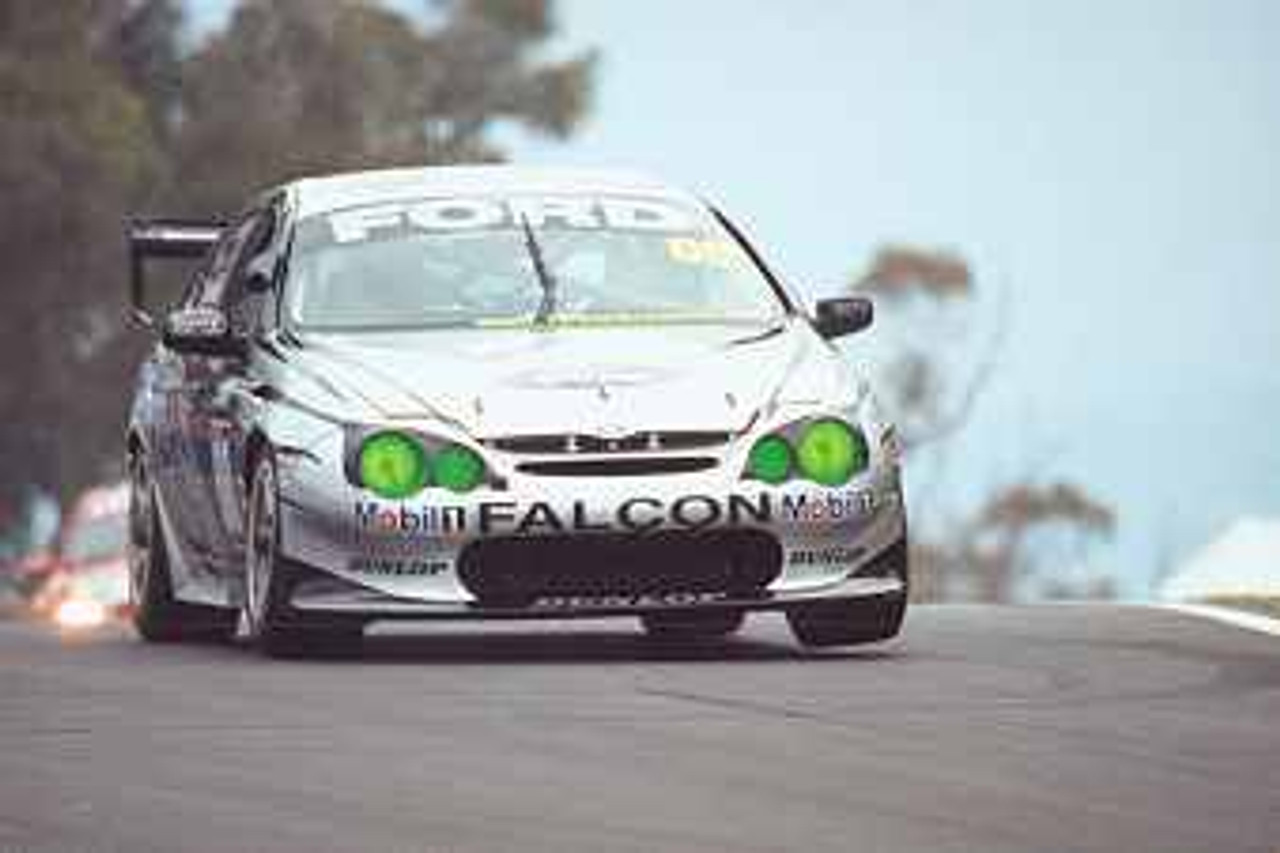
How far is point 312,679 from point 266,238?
9.87 feet

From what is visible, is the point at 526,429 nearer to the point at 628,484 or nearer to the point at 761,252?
the point at 628,484

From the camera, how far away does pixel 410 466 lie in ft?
42.2

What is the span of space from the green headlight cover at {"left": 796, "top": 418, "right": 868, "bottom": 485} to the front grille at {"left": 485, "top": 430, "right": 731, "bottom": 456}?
1.12 ft

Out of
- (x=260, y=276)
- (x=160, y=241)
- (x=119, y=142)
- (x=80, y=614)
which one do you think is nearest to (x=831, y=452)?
(x=260, y=276)

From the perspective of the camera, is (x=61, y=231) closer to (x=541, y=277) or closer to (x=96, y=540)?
(x=96, y=540)

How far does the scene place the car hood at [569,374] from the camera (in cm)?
1288

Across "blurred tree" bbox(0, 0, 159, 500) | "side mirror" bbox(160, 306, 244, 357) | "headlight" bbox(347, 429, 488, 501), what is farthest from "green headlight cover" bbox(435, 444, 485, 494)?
"blurred tree" bbox(0, 0, 159, 500)

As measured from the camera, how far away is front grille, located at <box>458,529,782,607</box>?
12.9 metres

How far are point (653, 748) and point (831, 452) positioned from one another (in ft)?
11.2

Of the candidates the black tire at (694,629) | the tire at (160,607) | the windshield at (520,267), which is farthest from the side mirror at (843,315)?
the tire at (160,607)

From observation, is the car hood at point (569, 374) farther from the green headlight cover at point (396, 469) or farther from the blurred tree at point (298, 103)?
the blurred tree at point (298, 103)

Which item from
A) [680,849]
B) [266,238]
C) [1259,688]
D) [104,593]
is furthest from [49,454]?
[680,849]

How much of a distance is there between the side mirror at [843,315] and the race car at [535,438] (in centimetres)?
1

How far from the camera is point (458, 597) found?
12.9 meters
